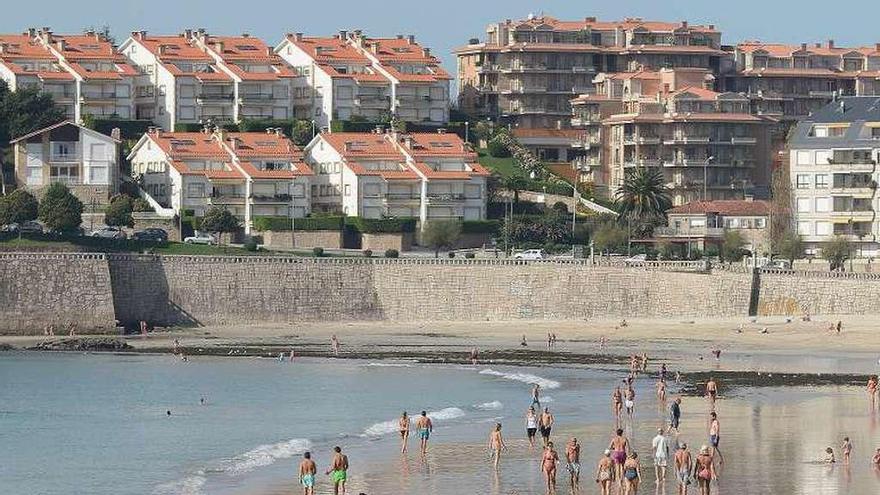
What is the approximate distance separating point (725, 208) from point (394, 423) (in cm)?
5853

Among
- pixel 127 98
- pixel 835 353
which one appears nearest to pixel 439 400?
pixel 835 353

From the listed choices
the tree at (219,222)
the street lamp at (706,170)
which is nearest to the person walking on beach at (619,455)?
the tree at (219,222)

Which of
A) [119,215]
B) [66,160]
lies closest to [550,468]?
[119,215]

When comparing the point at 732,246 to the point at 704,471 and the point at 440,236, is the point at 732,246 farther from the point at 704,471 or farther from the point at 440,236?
the point at 704,471

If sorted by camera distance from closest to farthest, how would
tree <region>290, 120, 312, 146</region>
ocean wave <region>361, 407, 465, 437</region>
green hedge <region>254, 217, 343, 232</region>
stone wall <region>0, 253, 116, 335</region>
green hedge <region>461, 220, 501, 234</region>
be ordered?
ocean wave <region>361, 407, 465, 437</region> < stone wall <region>0, 253, 116, 335</region> < green hedge <region>254, 217, 343, 232</region> < green hedge <region>461, 220, 501, 234</region> < tree <region>290, 120, 312, 146</region>

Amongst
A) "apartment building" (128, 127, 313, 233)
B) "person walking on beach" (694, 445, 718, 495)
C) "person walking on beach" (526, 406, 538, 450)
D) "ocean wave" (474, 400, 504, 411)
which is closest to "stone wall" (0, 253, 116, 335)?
"apartment building" (128, 127, 313, 233)

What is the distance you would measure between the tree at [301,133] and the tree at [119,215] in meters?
18.4

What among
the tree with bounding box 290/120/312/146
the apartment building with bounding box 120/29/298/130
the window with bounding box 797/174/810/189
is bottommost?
the window with bounding box 797/174/810/189

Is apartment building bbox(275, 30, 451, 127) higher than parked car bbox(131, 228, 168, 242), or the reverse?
apartment building bbox(275, 30, 451, 127)

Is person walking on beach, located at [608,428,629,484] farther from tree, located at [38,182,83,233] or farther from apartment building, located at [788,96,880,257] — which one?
apartment building, located at [788,96,880,257]

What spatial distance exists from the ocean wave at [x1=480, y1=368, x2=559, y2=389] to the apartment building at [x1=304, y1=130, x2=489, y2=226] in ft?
136

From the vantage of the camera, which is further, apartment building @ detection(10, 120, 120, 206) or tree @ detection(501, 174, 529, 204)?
tree @ detection(501, 174, 529, 204)

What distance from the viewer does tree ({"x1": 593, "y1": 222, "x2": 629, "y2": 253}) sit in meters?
127

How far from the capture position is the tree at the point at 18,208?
400ft
